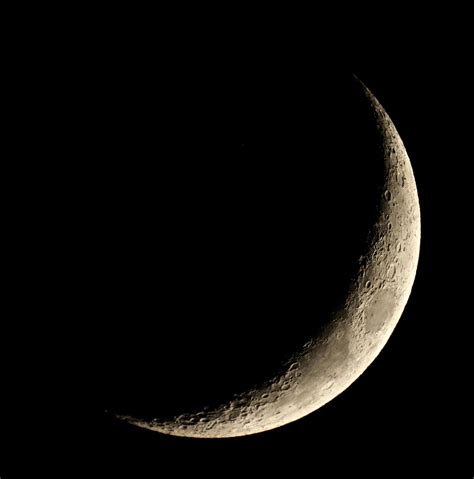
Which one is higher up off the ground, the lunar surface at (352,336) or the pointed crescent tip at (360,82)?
the pointed crescent tip at (360,82)

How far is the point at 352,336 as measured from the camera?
185 centimetres

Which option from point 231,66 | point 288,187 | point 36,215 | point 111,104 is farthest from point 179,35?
point 36,215

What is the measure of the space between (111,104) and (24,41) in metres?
0.36

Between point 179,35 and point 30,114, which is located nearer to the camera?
point 30,114

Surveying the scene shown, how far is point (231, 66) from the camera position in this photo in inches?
64.0

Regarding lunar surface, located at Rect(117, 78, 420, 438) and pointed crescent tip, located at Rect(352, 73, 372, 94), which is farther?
pointed crescent tip, located at Rect(352, 73, 372, 94)

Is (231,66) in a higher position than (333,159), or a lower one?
higher

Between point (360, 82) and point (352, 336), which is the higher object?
point (360, 82)

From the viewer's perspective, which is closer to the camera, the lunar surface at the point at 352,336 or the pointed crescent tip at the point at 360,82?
the lunar surface at the point at 352,336

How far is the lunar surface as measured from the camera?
1797mm

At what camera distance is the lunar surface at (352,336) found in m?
1.80

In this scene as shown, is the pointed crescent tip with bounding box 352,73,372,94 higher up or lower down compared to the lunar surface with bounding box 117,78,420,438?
higher up

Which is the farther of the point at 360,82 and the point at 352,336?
the point at 360,82

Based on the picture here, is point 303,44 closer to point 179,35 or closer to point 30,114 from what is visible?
point 179,35
